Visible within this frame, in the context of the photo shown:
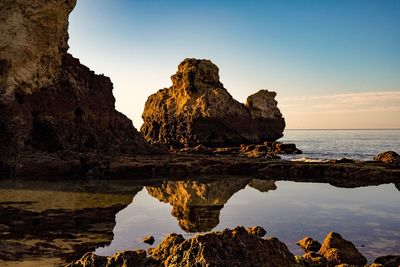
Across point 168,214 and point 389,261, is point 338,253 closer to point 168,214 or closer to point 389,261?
point 389,261

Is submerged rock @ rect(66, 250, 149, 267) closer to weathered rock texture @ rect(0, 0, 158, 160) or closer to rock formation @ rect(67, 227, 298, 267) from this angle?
rock formation @ rect(67, 227, 298, 267)

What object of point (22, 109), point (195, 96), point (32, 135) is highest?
point (195, 96)

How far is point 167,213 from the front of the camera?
1150 centimetres

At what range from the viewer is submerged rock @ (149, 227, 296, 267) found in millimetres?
4500

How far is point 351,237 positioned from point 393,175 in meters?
11.4

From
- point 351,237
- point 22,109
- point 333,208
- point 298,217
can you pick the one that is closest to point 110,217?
point 298,217

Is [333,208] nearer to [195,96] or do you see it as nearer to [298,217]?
[298,217]

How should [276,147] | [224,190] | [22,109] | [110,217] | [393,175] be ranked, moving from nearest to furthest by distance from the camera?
[110,217]
[224,190]
[393,175]
[22,109]
[276,147]

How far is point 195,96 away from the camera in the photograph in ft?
176

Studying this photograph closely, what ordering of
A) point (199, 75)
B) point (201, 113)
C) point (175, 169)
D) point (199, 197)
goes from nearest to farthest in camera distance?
point (199, 197) < point (175, 169) < point (201, 113) < point (199, 75)

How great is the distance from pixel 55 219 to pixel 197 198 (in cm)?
525

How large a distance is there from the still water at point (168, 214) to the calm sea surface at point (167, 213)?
23 millimetres

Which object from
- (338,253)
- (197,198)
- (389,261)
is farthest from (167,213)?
(389,261)

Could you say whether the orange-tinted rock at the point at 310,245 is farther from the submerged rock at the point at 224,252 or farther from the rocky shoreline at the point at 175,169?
the rocky shoreline at the point at 175,169
